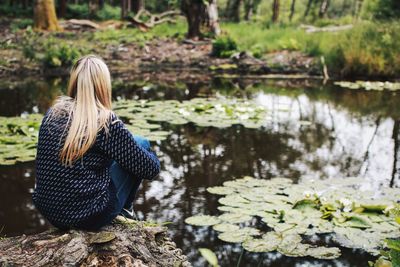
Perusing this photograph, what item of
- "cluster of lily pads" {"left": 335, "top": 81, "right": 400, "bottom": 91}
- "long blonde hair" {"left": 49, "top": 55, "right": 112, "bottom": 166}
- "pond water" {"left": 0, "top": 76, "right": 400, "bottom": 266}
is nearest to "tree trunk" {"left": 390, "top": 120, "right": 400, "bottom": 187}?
"pond water" {"left": 0, "top": 76, "right": 400, "bottom": 266}

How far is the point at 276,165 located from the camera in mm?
4992

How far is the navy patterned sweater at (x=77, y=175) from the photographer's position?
7.82 ft

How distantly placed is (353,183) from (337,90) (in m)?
5.73

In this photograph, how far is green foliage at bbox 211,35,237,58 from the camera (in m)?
13.4

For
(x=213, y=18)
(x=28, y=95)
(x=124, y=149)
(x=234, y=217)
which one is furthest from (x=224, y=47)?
(x=124, y=149)

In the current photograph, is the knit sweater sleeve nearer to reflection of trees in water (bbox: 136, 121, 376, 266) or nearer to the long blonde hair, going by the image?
the long blonde hair

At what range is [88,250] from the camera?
86.0 inches

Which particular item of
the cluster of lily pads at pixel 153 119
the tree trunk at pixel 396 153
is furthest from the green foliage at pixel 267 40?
the tree trunk at pixel 396 153

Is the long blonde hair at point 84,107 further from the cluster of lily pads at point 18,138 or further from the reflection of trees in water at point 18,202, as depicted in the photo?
the cluster of lily pads at point 18,138

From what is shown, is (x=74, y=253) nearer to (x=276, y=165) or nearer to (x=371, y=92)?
(x=276, y=165)

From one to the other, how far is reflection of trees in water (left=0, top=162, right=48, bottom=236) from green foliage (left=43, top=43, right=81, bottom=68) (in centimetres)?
799

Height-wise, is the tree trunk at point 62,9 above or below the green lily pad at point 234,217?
above

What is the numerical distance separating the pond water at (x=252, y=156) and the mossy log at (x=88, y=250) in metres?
0.45

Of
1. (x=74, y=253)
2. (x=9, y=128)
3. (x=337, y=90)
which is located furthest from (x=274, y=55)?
(x=74, y=253)
